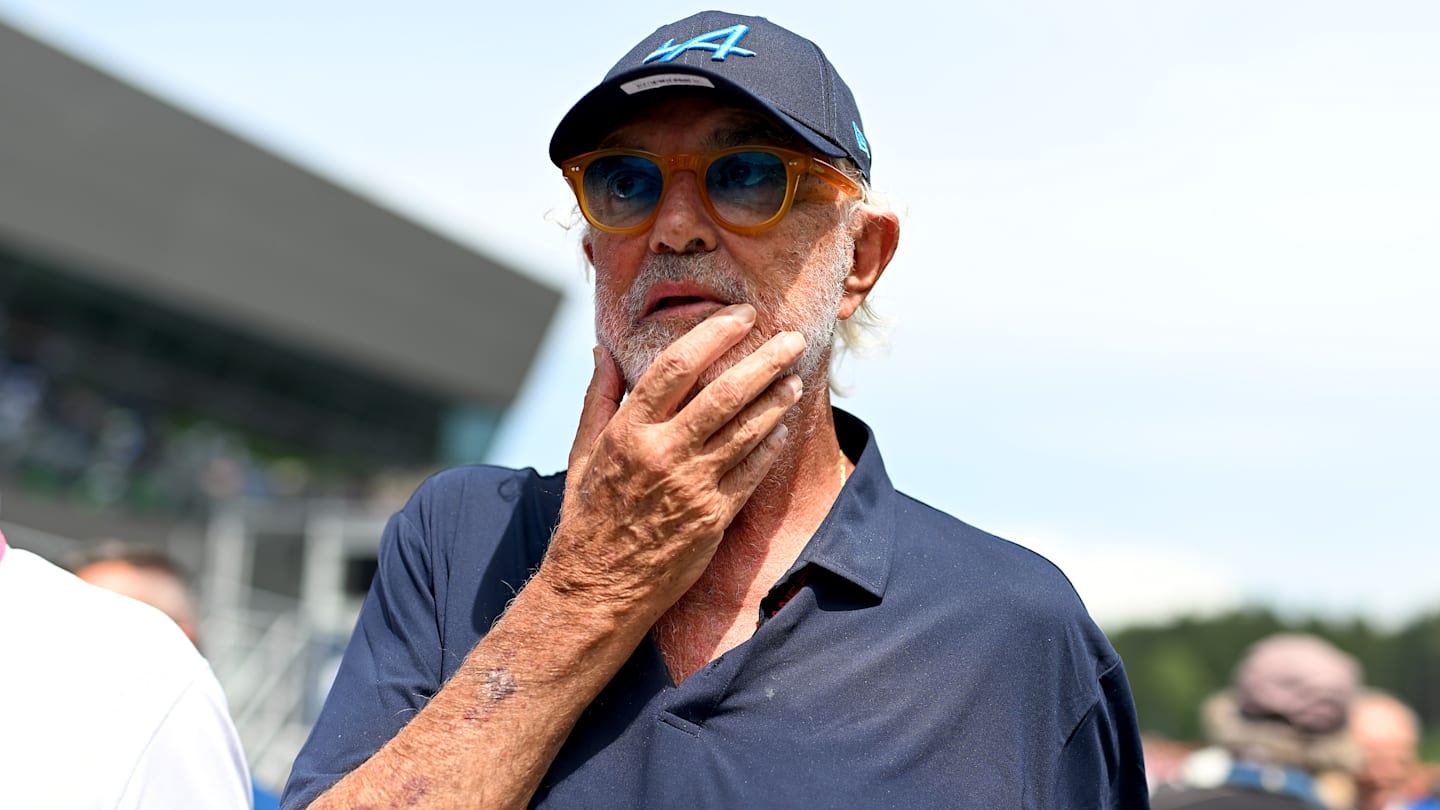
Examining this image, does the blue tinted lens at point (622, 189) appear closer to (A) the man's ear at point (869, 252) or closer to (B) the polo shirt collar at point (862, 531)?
(A) the man's ear at point (869, 252)

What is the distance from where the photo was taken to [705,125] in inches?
86.4

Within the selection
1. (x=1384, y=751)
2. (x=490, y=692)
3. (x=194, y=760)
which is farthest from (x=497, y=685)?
(x=1384, y=751)

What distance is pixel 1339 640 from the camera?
65.5m

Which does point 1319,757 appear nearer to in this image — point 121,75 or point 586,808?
point 586,808

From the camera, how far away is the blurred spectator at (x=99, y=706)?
1678mm

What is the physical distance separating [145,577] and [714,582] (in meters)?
3.35

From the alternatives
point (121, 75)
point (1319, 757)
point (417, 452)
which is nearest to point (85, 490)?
point (121, 75)

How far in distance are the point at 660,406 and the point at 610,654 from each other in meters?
0.37

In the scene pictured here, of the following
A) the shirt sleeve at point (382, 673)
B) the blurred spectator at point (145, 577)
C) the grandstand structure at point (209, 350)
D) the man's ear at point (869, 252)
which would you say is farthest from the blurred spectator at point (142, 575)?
the grandstand structure at point (209, 350)

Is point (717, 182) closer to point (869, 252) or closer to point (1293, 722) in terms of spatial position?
point (869, 252)

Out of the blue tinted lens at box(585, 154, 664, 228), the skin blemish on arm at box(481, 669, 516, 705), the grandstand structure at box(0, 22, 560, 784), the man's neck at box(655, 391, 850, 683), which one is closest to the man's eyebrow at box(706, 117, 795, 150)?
the blue tinted lens at box(585, 154, 664, 228)

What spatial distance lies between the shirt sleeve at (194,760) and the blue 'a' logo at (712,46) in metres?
1.22

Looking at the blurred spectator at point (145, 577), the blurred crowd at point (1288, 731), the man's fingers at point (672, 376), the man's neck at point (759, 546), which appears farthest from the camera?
the blurred spectator at point (145, 577)

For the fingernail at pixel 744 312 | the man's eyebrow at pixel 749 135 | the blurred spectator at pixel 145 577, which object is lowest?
the blurred spectator at pixel 145 577
